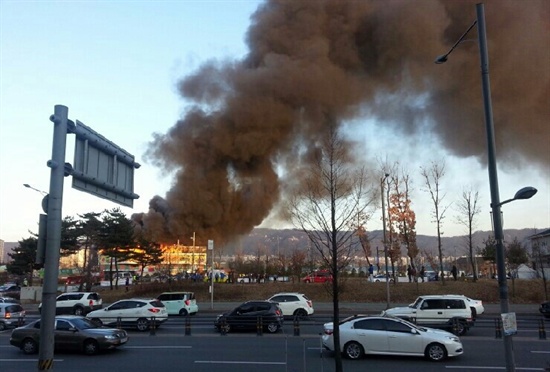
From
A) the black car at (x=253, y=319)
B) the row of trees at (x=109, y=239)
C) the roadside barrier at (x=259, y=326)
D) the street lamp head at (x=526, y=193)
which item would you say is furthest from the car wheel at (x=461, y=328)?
the row of trees at (x=109, y=239)

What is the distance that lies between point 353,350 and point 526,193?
6.83 metres

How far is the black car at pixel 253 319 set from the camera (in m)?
18.4

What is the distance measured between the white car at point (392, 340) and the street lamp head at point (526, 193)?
6032 mm

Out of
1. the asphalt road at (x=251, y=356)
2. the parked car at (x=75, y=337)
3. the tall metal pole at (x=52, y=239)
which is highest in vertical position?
the tall metal pole at (x=52, y=239)

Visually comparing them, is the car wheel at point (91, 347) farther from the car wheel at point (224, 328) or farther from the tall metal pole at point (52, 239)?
the tall metal pole at point (52, 239)

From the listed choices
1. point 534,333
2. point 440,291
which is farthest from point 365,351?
point 440,291

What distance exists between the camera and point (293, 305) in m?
23.2

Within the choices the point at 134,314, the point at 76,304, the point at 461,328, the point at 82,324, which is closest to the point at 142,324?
the point at 134,314

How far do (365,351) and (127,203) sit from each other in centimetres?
744

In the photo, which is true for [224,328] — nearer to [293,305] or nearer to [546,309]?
[293,305]

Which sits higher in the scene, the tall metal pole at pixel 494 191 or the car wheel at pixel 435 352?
the tall metal pole at pixel 494 191

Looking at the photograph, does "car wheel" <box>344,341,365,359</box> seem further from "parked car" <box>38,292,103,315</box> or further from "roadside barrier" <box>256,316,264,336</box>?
"parked car" <box>38,292,103,315</box>

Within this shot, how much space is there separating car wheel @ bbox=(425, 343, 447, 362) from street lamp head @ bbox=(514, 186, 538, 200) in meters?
6.13

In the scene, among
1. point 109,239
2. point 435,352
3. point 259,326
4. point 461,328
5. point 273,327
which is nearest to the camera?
point 435,352
